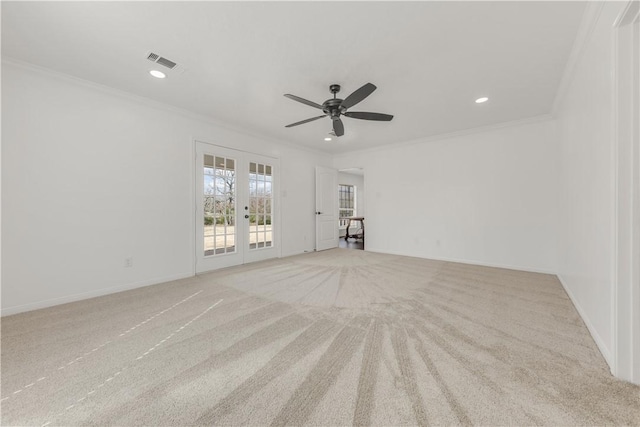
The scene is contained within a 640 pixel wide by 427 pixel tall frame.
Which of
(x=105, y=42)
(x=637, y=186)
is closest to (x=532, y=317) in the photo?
(x=637, y=186)

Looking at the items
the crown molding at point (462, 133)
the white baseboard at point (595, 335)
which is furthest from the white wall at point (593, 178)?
the crown molding at point (462, 133)

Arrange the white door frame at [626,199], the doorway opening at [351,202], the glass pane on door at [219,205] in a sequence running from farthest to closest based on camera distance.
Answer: the doorway opening at [351,202] → the glass pane on door at [219,205] → the white door frame at [626,199]

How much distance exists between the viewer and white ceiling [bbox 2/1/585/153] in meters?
1.82

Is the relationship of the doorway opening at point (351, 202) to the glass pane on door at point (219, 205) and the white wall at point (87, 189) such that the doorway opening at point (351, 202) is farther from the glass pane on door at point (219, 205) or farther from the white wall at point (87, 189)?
the white wall at point (87, 189)

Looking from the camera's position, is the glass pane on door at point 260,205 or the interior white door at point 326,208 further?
the interior white door at point 326,208

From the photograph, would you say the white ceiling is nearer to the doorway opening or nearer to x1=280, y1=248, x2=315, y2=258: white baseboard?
x1=280, y1=248, x2=315, y2=258: white baseboard

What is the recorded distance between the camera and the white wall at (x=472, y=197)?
12.8 ft

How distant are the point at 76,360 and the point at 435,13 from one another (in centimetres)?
359

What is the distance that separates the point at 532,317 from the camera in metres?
2.29

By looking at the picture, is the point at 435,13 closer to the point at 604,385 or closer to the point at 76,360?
the point at 604,385

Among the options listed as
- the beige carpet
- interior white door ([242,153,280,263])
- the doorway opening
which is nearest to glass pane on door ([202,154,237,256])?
interior white door ([242,153,280,263])

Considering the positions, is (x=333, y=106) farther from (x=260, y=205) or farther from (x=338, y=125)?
(x=260, y=205)

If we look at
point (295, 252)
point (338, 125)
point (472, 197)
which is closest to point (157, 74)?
point (338, 125)

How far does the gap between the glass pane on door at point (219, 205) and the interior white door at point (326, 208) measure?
2.20 metres
